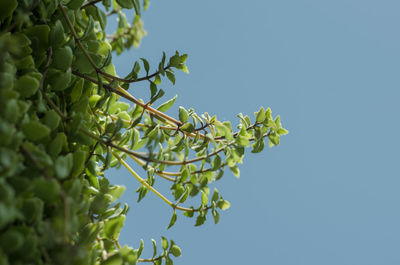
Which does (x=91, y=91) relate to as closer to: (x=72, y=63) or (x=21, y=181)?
(x=72, y=63)

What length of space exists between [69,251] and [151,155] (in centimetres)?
18

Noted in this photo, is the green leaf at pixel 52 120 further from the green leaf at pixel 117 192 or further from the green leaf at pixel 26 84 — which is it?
the green leaf at pixel 117 192

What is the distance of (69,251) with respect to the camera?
1.19 ft

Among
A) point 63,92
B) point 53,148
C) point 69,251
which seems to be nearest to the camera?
point 69,251

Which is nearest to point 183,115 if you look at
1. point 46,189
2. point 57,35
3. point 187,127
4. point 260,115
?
point 187,127

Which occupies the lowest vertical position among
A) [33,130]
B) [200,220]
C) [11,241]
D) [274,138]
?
[11,241]

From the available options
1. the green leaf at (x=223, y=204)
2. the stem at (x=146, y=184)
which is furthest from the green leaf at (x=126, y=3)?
the green leaf at (x=223, y=204)

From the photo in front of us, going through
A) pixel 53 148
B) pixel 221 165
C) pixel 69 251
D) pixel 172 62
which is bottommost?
pixel 69 251

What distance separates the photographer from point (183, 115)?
71cm

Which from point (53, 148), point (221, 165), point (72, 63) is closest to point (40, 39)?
point (72, 63)

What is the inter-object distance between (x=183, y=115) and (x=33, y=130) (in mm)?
301

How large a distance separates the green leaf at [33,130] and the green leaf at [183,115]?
0.94 ft

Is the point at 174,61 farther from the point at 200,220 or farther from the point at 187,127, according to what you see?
the point at 200,220

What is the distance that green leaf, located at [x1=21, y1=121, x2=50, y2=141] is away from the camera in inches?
17.1
